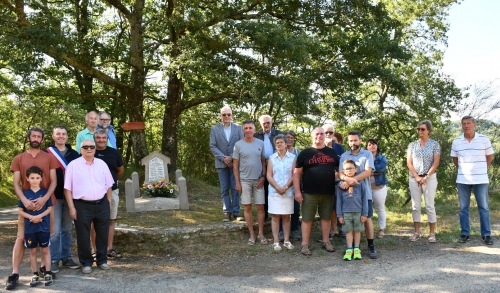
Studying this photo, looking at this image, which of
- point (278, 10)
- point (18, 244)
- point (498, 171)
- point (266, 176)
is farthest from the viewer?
point (498, 171)

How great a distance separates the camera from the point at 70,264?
5.56 metres

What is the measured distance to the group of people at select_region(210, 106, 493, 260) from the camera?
584 centimetres

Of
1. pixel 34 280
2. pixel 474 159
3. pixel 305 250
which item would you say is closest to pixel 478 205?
pixel 474 159

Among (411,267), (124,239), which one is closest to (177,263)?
(124,239)

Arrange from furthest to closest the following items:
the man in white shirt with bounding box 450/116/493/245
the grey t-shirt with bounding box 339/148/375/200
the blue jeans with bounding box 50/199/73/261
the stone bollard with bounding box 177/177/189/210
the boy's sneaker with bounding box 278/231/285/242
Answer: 1. the stone bollard with bounding box 177/177/189/210
2. the boy's sneaker with bounding box 278/231/285/242
3. the man in white shirt with bounding box 450/116/493/245
4. the grey t-shirt with bounding box 339/148/375/200
5. the blue jeans with bounding box 50/199/73/261

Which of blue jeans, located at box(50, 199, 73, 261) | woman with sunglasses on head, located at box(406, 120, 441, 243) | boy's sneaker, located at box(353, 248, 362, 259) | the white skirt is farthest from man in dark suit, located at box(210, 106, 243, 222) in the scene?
woman with sunglasses on head, located at box(406, 120, 441, 243)

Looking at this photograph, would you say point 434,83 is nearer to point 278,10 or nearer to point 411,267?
point 278,10

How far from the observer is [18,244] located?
16.3ft

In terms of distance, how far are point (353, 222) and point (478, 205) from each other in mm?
2206

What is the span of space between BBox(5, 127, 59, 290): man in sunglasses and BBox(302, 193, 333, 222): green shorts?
134 inches

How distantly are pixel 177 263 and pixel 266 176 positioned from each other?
185cm

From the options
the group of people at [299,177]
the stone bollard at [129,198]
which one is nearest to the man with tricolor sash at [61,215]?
the group of people at [299,177]

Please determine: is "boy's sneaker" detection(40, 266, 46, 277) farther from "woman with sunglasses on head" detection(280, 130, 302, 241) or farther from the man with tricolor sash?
"woman with sunglasses on head" detection(280, 130, 302, 241)

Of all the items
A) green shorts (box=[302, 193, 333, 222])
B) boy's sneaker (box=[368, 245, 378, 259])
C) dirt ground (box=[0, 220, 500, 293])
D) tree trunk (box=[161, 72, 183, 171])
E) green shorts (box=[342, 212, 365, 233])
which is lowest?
dirt ground (box=[0, 220, 500, 293])
